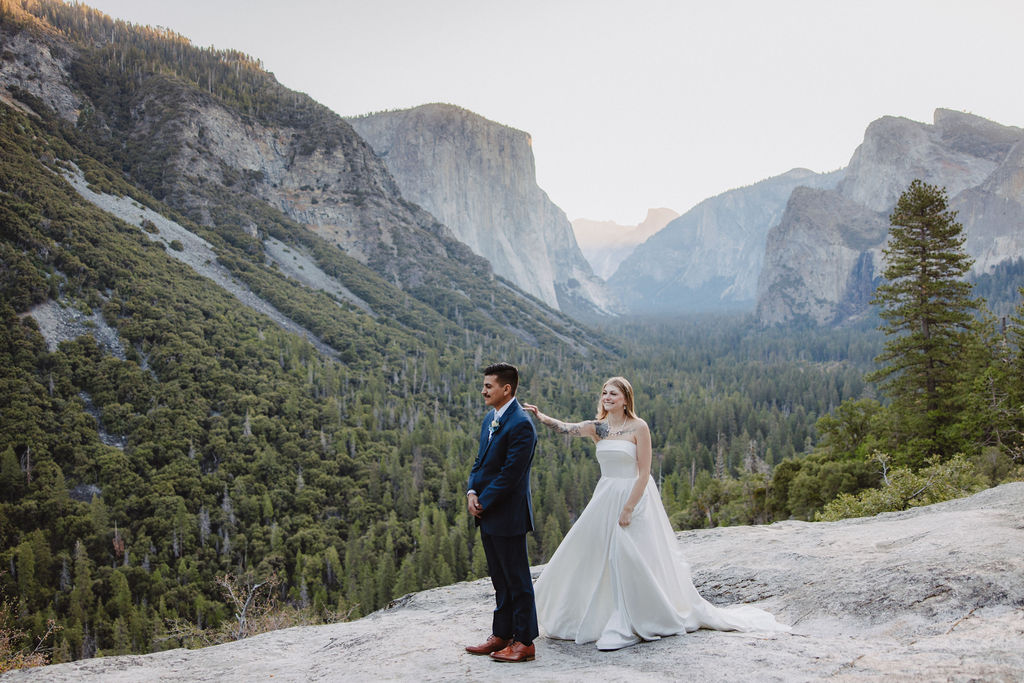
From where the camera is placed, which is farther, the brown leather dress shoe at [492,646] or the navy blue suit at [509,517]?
the brown leather dress shoe at [492,646]

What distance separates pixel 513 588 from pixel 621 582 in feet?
4.07

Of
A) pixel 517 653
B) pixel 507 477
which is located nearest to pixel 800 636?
pixel 517 653

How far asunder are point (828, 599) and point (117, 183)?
133m

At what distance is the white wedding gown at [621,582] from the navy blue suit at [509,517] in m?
0.73

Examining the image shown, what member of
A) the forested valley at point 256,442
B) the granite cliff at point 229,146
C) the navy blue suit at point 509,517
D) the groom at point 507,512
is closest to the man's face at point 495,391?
the groom at point 507,512

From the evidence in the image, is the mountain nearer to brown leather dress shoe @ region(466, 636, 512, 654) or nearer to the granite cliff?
the granite cliff

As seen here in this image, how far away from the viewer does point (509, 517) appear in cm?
586

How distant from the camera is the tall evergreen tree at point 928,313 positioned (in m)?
23.6

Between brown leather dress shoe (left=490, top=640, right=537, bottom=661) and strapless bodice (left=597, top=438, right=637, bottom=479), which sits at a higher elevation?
strapless bodice (left=597, top=438, right=637, bottom=479)

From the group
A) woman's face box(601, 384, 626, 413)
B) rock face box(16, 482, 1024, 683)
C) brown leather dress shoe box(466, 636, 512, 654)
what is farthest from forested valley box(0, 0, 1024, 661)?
brown leather dress shoe box(466, 636, 512, 654)

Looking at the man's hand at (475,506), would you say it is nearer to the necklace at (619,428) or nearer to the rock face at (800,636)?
the rock face at (800,636)

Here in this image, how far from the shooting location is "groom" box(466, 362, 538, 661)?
19.0ft

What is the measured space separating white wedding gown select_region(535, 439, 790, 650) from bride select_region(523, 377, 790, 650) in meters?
0.01

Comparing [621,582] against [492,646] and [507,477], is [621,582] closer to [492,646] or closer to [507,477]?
[492,646]
